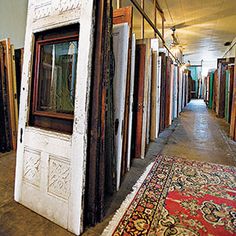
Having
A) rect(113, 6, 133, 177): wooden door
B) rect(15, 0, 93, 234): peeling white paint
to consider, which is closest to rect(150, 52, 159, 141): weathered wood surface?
rect(113, 6, 133, 177): wooden door

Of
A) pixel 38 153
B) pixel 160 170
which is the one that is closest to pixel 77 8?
pixel 38 153

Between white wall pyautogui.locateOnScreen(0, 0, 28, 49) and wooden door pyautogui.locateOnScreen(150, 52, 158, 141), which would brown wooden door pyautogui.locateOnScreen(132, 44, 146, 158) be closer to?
wooden door pyautogui.locateOnScreen(150, 52, 158, 141)

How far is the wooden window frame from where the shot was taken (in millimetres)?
1547

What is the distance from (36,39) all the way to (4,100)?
1834 mm

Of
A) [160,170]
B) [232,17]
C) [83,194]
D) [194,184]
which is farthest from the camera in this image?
[232,17]

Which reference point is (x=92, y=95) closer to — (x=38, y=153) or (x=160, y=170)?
(x=38, y=153)

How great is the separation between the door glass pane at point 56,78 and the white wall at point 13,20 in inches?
122

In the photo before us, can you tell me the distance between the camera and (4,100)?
310 centimetres

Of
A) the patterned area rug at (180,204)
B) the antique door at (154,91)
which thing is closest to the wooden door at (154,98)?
the antique door at (154,91)

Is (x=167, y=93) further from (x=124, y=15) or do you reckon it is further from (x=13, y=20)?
(x=13, y=20)

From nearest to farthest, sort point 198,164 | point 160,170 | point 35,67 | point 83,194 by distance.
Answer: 1. point 83,194
2. point 35,67
3. point 160,170
4. point 198,164

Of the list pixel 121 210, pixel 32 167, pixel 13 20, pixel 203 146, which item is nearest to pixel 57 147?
pixel 32 167

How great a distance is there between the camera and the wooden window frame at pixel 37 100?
155cm

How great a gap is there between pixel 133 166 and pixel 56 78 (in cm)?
166
